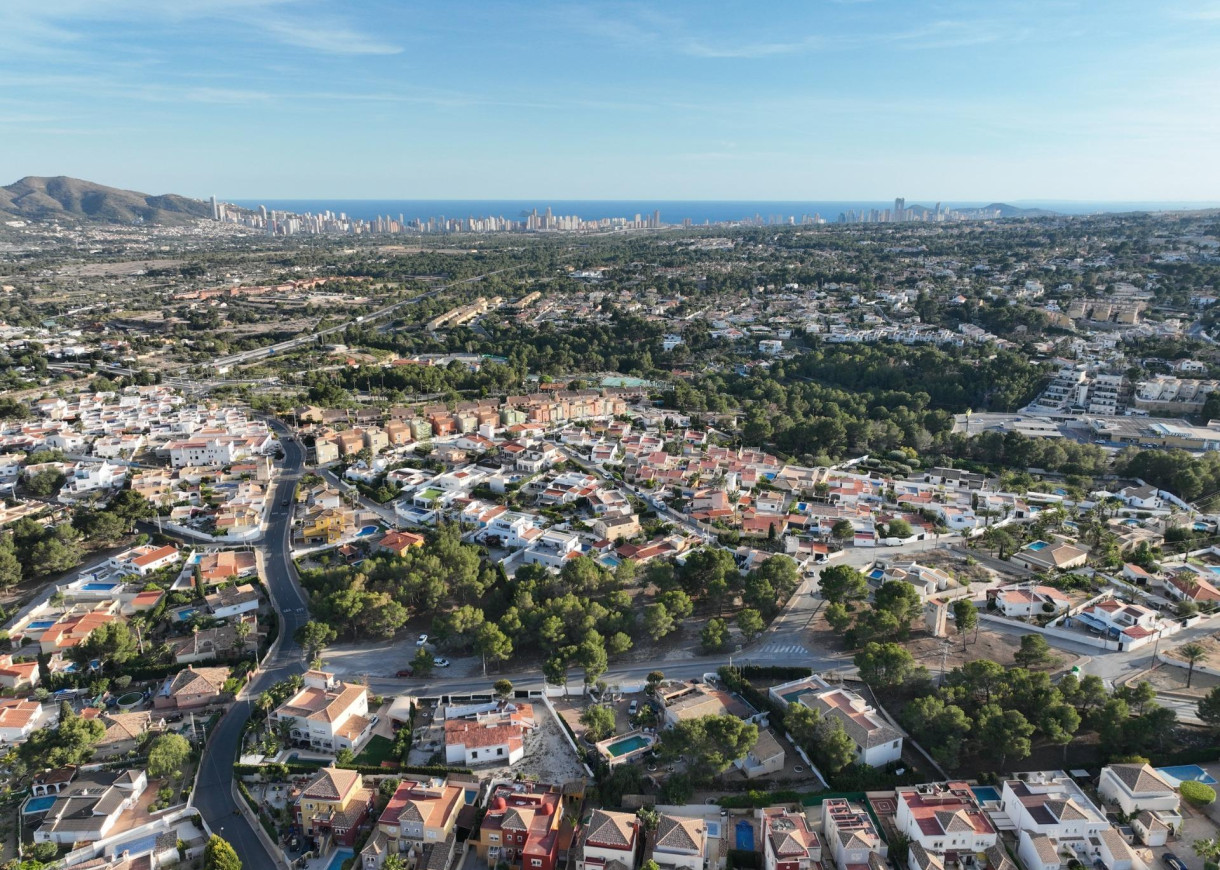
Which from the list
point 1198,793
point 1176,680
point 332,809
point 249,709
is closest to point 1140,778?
point 1198,793

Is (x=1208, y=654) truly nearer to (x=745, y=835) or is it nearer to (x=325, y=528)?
(x=745, y=835)

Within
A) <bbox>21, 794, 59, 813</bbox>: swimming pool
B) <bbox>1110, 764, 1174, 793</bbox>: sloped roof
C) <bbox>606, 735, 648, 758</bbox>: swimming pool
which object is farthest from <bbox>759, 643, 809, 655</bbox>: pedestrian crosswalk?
<bbox>21, 794, 59, 813</bbox>: swimming pool

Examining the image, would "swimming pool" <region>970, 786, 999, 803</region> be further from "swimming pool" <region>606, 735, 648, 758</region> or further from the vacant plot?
the vacant plot

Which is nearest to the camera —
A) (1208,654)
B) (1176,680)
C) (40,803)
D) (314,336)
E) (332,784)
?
(332,784)

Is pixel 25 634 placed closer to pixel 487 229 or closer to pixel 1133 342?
pixel 1133 342

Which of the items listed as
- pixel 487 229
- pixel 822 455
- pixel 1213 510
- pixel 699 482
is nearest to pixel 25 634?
pixel 699 482

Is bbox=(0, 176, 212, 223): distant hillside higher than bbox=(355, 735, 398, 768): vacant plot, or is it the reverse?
bbox=(0, 176, 212, 223): distant hillside
